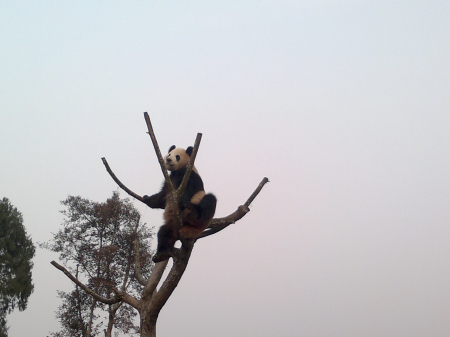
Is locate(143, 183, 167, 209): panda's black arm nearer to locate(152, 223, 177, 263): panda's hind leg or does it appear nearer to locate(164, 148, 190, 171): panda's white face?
locate(164, 148, 190, 171): panda's white face

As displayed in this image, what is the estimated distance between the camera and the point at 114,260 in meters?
13.9

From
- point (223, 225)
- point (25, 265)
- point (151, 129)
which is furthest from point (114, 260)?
point (151, 129)

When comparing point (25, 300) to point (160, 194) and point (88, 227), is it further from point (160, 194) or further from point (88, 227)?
point (160, 194)

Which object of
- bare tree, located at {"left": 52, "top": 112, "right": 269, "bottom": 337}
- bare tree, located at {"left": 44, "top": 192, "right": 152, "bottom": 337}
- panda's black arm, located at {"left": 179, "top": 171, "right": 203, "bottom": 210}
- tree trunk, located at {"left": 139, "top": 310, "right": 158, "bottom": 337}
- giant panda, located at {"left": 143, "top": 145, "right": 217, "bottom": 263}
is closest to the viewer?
bare tree, located at {"left": 52, "top": 112, "right": 269, "bottom": 337}

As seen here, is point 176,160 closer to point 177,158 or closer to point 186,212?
point 177,158

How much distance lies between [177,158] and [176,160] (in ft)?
0.13

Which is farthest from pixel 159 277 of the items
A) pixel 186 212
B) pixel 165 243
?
pixel 186 212

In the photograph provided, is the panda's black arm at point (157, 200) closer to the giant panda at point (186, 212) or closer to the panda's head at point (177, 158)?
the giant panda at point (186, 212)

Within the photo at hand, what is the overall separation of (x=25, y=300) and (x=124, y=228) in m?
6.51

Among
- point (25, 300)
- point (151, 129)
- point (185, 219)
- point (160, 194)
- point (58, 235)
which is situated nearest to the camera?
point (151, 129)

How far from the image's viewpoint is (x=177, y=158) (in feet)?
19.9

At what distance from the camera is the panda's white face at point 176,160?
598cm

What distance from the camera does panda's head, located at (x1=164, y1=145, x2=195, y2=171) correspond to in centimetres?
598

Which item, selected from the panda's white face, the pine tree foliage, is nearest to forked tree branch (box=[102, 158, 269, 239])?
the panda's white face
